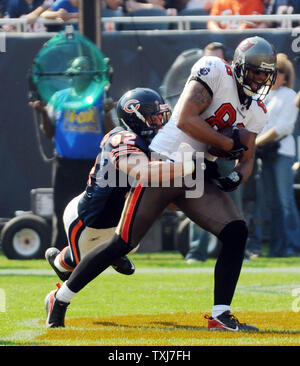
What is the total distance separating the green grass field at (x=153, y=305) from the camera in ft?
18.8

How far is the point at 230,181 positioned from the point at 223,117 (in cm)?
36

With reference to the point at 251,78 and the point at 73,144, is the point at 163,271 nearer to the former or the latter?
the point at 73,144

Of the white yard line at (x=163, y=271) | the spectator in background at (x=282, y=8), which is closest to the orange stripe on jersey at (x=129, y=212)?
the white yard line at (x=163, y=271)

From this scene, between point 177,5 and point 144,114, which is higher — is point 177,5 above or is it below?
above

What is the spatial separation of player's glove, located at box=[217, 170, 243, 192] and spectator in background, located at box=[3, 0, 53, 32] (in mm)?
5196

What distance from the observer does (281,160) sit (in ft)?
33.0

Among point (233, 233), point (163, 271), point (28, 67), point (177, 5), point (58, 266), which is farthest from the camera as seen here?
point (177, 5)

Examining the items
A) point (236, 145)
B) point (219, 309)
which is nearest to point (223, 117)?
point (236, 145)

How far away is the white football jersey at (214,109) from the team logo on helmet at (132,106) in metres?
0.20

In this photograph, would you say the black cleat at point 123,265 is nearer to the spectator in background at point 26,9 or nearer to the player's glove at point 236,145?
the player's glove at point 236,145

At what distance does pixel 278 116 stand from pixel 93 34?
1849 mm

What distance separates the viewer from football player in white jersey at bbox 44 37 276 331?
19.4 ft

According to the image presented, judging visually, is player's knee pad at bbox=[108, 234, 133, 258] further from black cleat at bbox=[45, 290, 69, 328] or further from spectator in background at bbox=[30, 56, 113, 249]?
spectator in background at bbox=[30, 56, 113, 249]

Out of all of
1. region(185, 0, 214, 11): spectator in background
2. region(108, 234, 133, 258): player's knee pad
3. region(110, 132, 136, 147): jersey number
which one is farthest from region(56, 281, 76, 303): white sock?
region(185, 0, 214, 11): spectator in background
